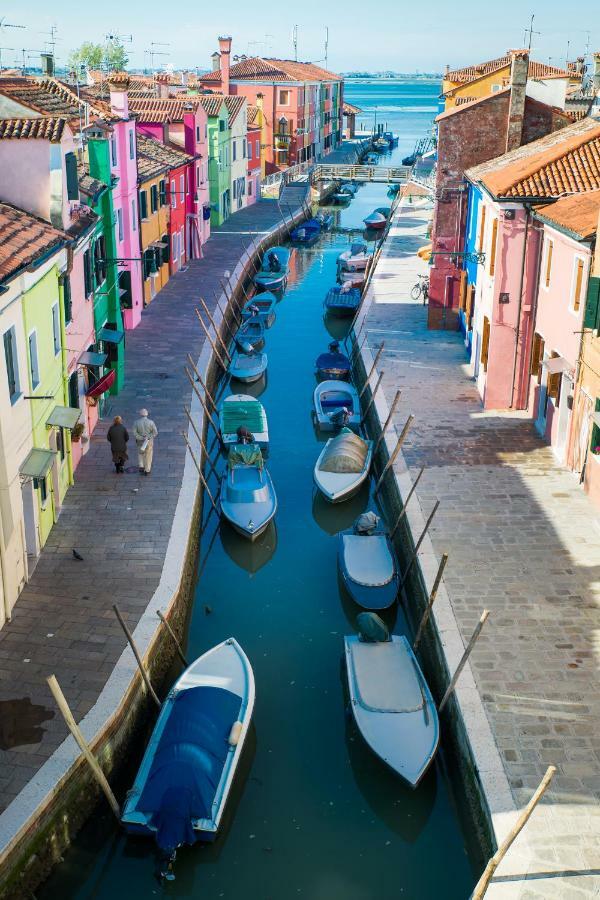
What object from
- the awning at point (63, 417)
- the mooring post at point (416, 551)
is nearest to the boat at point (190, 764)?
the mooring post at point (416, 551)

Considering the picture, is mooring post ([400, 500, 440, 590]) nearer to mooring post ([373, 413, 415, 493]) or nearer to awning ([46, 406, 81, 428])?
mooring post ([373, 413, 415, 493])

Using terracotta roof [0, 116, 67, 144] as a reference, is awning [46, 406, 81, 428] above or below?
below

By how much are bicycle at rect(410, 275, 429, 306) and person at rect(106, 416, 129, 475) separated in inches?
956

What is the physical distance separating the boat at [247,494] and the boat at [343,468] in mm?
1820

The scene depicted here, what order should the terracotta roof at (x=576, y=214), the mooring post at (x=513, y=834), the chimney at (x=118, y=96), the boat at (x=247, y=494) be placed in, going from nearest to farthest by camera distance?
1. the mooring post at (x=513, y=834)
2. the terracotta roof at (x=576, y=214)
3. the boat at (x=247, y=494)
4. the chimney at (x=118, y=96)

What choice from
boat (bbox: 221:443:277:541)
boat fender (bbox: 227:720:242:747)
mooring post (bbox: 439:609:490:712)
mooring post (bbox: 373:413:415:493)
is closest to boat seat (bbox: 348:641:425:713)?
mooring post (bbox: 439:609:490:712)

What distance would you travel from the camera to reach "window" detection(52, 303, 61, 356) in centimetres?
2388

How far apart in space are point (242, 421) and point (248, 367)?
280 inches

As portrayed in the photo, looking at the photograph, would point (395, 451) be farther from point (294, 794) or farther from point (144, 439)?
point (294, 794)

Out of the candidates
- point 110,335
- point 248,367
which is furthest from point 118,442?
point 248,367

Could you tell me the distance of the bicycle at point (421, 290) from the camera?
4691 cm

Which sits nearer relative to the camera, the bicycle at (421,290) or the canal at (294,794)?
the canal at (294,794)

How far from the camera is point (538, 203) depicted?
28969 mm

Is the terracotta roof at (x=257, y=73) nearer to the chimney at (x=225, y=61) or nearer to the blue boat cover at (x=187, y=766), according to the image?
the chimney at (x=225, y=61)
